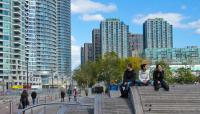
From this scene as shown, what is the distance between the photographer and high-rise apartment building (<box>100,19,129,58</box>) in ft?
571

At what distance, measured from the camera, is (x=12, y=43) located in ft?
472

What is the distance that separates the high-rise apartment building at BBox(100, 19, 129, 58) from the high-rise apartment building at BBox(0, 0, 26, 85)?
33556 mm

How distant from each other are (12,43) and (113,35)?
1788 inches

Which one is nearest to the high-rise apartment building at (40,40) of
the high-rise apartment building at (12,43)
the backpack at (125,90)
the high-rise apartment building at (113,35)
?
the high-rise apartment building at (113,35)

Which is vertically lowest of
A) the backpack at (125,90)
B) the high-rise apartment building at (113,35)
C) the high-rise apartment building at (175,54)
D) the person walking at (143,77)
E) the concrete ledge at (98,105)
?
the concrete ledge at (98,105)

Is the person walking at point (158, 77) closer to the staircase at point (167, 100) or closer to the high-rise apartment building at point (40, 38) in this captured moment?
the staircase at point (167, 100)

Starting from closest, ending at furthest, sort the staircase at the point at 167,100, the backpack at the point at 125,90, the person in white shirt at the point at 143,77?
the staircase at the point at 167,100 → the backpack at the point at 125,90 → the person in white shirt at the point at 143,77

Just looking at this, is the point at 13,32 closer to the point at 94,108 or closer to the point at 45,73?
the point at 45,73

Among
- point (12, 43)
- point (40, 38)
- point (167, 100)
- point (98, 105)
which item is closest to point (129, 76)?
point (167, 100)

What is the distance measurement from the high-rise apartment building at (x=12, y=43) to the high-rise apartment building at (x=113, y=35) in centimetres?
3356

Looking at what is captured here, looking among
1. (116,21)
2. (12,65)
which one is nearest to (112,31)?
(116,21)

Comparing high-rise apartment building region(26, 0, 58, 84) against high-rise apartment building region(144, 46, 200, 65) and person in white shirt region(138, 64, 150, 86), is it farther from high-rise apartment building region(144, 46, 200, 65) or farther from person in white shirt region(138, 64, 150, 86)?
person in white shirt region(138, 64, 150, 86)

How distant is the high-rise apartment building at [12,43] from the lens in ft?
460

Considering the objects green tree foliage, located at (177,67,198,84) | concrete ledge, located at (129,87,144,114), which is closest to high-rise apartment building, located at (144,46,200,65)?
green tree foliage, located at (177,67,198,84)
